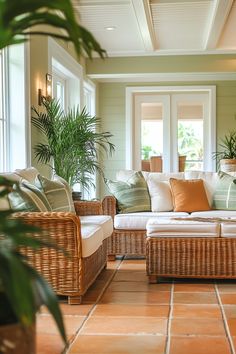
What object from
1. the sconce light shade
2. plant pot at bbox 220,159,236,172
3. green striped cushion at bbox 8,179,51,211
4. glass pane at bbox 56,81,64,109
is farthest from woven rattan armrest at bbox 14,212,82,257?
plant pot at bbox 220,159,236,172

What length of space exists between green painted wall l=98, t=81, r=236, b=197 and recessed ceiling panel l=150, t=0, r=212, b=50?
72.2 inches

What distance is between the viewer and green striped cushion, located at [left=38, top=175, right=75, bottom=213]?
3.94m

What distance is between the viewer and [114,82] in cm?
889

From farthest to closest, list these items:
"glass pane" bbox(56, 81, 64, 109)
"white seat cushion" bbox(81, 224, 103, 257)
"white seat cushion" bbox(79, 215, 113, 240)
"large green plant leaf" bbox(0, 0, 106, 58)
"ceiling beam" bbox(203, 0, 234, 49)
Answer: "glass pane" bbox(56, 81, 64, 109)
"ceiling beam" bbox(203, 0, 234, 49)
"white seat cushion" bbox(79, 215, 113, 240)
"white seat cushion" bbox(81, 224, 103, 257)
"large green plant leaf" bbox(0, 0, 106, 58)

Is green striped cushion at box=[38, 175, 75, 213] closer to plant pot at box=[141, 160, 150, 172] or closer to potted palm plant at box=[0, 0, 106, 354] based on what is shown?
potted palm plant at box=[0, 0, 106, 354]

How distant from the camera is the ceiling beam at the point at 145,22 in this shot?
4957 millimetres

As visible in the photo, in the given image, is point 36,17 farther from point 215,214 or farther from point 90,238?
point 215,214

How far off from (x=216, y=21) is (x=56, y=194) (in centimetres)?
302

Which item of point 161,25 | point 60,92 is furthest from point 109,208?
point 161,25

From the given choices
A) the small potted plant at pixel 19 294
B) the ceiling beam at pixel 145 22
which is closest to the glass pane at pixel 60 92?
the ceiling beam at pixel 145 22

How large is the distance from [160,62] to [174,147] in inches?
74.6

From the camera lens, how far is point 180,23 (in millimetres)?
5844

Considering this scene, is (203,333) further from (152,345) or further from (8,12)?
(8,12)

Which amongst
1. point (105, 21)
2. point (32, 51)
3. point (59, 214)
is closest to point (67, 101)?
point (105, 21)
